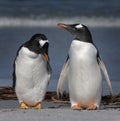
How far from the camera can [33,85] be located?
748cm

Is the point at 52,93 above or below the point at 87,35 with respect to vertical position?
below

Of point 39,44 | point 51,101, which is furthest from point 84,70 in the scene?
point 51,101

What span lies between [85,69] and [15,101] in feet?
5.62

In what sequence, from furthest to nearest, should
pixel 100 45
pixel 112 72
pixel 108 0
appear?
pixel 108 0 → pixel 100 45 → pixel 112 72

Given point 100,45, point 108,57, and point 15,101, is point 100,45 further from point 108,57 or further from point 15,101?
point 15,101

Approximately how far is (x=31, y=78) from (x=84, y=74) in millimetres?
527

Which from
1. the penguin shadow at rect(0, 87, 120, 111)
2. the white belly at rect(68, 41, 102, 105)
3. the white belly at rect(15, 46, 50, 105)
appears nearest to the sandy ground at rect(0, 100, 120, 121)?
the white belly at rect(68, 41, 102, 105)

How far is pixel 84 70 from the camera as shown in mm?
7277

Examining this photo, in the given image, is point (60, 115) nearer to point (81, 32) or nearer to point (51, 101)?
point (81, 32)

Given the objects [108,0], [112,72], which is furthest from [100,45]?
[108,0]

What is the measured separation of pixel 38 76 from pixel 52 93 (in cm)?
180

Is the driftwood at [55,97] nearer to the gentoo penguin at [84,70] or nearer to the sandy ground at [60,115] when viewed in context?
the gentoo penguin at [84,70]

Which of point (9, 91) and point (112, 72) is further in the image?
point (112, 72)

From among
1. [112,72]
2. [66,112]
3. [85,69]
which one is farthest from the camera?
[112,72]
